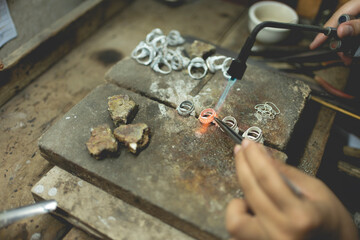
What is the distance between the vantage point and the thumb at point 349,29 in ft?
5.63

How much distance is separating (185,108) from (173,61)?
465 mm

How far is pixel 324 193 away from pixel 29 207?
138 cm

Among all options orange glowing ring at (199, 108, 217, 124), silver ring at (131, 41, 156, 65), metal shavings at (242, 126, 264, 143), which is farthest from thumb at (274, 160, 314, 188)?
silver ring at (131, 41, 156, 65)

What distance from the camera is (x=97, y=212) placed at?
4.90ft

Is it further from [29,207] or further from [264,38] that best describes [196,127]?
[264,38]

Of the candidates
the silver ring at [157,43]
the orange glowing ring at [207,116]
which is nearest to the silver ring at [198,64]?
the silver ring at [157,43]

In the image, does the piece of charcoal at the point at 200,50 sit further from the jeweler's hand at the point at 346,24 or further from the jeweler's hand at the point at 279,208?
the jeweler's hand at the point at 279,208

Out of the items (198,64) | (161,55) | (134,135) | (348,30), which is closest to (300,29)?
(348,30)

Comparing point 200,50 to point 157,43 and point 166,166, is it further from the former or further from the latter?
point 166,166

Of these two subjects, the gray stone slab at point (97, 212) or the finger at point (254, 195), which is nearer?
the finger at point (254, 195)

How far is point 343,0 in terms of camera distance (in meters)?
2.45

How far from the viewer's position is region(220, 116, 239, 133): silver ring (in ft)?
5.45

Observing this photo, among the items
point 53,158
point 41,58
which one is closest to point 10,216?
Answer: point 53,158

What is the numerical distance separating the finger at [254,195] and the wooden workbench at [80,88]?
0.79m
